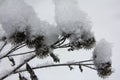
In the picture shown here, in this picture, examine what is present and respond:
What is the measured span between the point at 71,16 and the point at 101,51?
549 millimetres

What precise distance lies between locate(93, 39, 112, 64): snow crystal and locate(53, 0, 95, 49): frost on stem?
0.26 meters

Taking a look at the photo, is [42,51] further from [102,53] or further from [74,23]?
[102,53]

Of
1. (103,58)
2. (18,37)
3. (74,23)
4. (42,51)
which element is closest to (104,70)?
(103,58)

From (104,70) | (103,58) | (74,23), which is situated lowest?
(104,70)

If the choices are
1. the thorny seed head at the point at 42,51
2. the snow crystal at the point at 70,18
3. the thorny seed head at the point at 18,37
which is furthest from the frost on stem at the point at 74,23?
the thorny seed head at the point at 18,37

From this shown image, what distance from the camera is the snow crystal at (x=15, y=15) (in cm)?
340

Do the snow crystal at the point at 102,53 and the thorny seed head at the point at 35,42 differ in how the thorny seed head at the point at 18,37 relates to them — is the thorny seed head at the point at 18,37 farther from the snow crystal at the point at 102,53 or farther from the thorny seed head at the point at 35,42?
the snow crystal at the point at 102,53

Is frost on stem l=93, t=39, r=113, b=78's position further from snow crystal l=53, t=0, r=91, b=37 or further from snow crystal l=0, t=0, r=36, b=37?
snow crystal l=0, t=0, r=36, b=37

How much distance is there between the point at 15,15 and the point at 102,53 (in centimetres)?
98

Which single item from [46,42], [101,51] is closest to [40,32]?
[46,42]

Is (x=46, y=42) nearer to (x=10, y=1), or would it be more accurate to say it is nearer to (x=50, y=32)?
(x=50, y=32)

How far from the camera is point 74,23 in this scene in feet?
11.5

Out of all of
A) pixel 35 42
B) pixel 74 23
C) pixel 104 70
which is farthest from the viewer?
pixel 104 70

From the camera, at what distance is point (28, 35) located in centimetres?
340
